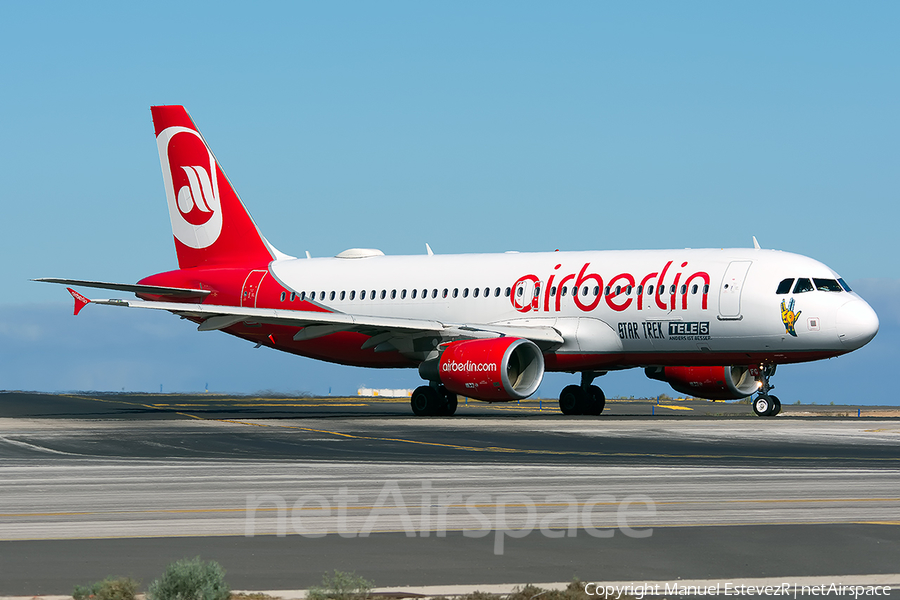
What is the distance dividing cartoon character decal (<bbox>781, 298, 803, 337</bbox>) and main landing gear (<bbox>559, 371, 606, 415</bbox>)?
7.17 meters

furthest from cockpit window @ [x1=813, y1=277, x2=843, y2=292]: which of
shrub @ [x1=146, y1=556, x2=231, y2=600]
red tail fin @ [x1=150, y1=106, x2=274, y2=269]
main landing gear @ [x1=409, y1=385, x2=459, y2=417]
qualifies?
shrub @ [x1=146, y1=556, x2=231, y2=600]

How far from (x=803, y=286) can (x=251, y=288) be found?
1848 cm

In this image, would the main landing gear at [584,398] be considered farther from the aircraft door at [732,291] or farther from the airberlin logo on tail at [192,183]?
the airberlin logo on tail at [192,183]

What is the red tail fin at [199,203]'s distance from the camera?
4322cm

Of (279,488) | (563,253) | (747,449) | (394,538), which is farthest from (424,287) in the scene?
(394,538)

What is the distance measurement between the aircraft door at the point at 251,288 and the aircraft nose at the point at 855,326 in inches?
758

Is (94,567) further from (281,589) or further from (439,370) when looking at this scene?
(439,370)

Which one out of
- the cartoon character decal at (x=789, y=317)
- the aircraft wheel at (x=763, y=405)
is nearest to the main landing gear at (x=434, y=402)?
the aircraft wheel at (x=763, y=405)

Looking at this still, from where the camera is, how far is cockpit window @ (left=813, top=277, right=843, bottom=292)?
3209cm

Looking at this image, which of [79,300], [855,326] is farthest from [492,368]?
[79,300]

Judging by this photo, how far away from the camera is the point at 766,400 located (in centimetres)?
3375

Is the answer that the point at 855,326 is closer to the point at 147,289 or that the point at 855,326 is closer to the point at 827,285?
the point at 827,285

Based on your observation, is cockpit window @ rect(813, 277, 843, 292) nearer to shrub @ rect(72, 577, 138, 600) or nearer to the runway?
the runway

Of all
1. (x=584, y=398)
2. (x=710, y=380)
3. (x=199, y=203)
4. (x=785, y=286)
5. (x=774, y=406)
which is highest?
(x=199, y=203)
